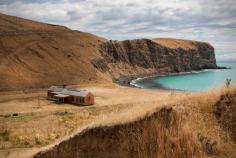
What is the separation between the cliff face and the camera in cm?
14000

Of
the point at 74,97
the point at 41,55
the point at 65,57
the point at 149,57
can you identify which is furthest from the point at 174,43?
the point at 74,97

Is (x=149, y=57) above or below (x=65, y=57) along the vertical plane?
above

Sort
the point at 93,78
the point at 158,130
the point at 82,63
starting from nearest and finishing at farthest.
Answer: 1. the point at 158,130
2. the point at 93,78
3. the point at 82,63

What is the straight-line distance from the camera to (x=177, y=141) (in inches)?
389

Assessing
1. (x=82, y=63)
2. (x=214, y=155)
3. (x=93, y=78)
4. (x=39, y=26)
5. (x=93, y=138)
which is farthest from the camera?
(x=39, y=26)

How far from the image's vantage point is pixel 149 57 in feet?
537

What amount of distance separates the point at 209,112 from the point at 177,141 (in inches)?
52.8

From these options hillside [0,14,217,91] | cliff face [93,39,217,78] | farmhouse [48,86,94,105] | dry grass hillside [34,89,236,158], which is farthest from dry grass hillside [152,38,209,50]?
dry grass hillside [34,89,236,158]

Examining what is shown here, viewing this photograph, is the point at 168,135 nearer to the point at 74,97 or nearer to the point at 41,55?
the point at 74,97

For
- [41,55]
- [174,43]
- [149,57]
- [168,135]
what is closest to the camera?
[168,135]

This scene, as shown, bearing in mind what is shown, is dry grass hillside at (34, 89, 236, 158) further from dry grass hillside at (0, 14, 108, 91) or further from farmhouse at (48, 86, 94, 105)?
dry grass hillside at (0, 14, 108, 91)

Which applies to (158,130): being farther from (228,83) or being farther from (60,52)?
(60,52)

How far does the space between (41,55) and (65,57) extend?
7.22 metres

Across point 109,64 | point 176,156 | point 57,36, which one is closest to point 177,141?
point 176,156
